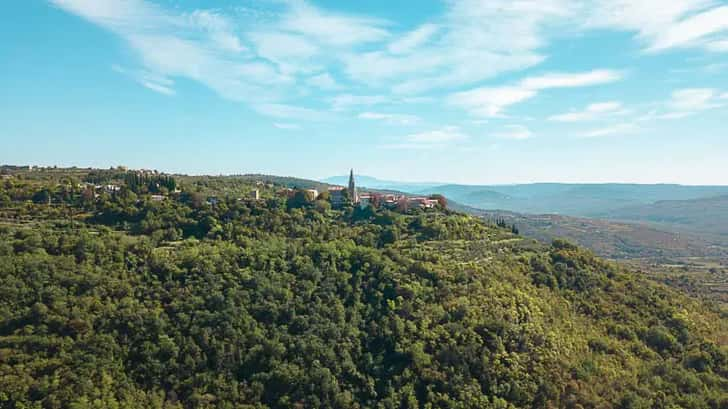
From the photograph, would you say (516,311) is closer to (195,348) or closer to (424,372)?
(424,372)

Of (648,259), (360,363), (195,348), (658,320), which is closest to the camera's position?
(195,348)

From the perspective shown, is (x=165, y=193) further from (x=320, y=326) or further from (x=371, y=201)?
(x=320, y=326)

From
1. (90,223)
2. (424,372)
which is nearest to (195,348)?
(424,372)

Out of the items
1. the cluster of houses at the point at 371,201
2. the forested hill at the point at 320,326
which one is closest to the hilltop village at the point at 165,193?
the cluster of houses at the point at 371,201

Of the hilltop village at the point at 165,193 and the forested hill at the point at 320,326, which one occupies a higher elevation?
the hilltop village at the point at 165,193

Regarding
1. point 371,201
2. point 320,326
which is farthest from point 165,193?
point 320,326

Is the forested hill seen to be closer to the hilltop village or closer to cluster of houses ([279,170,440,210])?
the hilltop village

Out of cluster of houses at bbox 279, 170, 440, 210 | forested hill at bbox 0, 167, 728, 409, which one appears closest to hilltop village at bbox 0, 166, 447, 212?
cluster of houses at bbox 279, 170, 440, 210

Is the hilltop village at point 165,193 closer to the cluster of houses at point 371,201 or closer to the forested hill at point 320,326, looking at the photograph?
the cluster of houses at point 371,201
